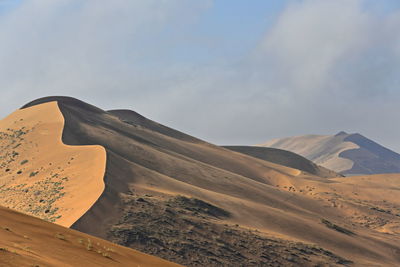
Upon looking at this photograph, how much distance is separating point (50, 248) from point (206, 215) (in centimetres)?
2755

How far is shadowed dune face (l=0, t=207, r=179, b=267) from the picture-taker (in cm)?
1380

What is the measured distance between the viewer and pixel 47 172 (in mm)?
49469

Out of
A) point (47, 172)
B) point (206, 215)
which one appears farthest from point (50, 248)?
point (47, 172)

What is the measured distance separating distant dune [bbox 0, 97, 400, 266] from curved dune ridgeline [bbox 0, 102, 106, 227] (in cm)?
55

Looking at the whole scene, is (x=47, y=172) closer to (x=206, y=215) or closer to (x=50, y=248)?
(x=206, y=215)

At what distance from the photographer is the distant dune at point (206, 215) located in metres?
35.9

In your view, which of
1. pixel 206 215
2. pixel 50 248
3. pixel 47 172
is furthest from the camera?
pixel 47 172

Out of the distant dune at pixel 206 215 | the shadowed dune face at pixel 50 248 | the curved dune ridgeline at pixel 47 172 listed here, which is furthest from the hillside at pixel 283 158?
the shadowed dune face at pixel 50 248

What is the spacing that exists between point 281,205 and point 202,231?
2694cm

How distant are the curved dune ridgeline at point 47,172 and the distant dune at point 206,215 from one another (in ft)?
1.80

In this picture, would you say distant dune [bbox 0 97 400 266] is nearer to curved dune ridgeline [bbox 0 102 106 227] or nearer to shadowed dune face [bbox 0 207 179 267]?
curved dune ridgeline [bbox 0 102 106 227]

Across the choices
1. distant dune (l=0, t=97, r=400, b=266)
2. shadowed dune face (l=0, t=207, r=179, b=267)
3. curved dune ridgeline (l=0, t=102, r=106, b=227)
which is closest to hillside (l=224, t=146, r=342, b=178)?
distant dune (l=0, t=97, r=400, b=266)

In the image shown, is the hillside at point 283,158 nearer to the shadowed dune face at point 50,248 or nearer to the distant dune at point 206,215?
the distant dune at point 206,215

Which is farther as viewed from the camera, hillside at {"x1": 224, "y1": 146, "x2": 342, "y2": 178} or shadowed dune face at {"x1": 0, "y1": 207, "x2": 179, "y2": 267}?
hillside at {"x1": 224, "y1": 146, "x2": 342, "y2": 178}
